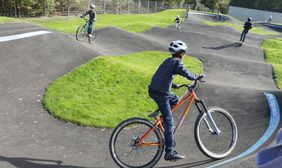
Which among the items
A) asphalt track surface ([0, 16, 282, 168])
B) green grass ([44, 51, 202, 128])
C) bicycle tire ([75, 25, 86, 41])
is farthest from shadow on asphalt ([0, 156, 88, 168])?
bicycle tire ([75, 25, 86, 41])

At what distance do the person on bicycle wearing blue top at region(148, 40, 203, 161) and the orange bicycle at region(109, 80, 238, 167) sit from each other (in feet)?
0.57

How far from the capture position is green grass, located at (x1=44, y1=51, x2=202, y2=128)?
11.3m

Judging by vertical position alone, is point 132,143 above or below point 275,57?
above

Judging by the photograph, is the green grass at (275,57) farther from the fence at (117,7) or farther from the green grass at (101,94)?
the fence at (117,7)

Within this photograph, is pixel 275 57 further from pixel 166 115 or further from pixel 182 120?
pixel 166 115

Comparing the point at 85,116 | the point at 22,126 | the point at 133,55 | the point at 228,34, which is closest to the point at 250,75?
the point at 133,55

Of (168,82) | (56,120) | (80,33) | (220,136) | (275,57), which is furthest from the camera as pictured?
(275,57)

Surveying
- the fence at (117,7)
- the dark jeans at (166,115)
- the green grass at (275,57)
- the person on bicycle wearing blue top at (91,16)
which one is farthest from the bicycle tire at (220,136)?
the fence at (117,7)

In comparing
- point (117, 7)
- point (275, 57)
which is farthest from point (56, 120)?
point (117, 7)

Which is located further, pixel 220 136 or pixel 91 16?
pixel 91 16

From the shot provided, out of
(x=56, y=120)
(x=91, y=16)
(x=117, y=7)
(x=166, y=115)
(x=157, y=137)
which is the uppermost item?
(x=91, y=16)

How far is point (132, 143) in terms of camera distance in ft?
24.5

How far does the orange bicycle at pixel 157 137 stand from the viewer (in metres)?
7.26

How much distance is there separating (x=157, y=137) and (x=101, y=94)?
6.01 m
